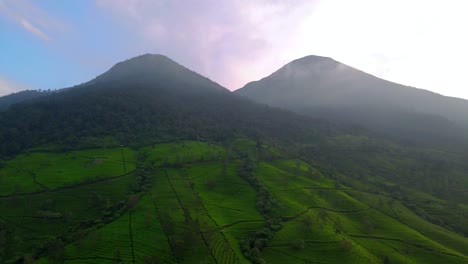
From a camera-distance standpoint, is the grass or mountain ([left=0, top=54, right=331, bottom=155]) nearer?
the grass

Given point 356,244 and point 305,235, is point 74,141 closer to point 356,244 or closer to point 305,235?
point 305,235

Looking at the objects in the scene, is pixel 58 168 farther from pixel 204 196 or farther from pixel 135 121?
pixel 135 121

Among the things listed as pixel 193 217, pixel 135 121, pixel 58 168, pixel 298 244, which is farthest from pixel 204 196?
pixel 135 121

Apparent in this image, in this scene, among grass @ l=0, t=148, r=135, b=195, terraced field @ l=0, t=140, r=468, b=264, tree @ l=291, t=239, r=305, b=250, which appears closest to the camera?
terraced field @ l=0, t=140, r=468, b=264

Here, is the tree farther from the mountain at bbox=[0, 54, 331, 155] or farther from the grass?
the mountain at bbox=[0, 54, 331, 155]

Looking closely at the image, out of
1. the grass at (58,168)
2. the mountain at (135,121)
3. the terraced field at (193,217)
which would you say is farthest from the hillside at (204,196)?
the mountain at (135,121)

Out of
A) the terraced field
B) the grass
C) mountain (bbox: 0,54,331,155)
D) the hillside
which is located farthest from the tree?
mountain (bbox: 0,54,331,155)

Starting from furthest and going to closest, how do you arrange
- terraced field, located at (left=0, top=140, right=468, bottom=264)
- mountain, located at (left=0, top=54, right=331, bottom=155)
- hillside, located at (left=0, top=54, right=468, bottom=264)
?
1. mountain, located at (left=0, top=54, right=331, bottom=155)
2. hillside, located at (left=0, top=54, right=468, bottom=264)
3. terraced field, located at (left=0, top=140, right=468, bottom=264)
